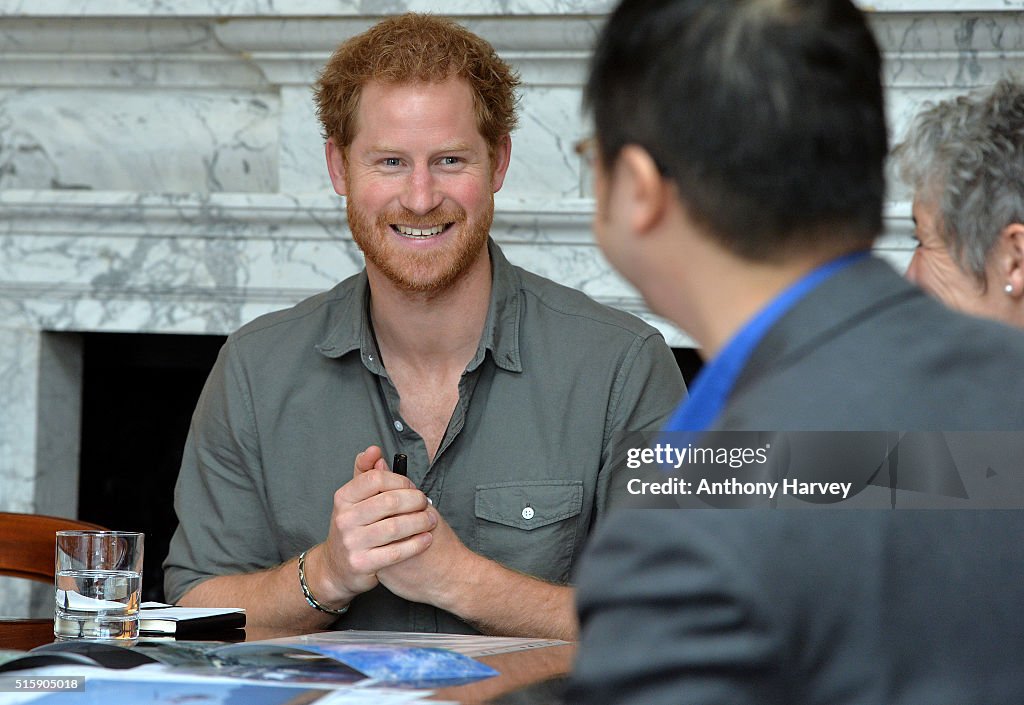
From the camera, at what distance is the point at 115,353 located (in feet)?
9.67

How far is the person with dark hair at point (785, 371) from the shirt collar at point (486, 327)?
1.00 m

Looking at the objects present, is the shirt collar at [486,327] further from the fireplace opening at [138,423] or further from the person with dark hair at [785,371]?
the fireplace opening at [138,423]

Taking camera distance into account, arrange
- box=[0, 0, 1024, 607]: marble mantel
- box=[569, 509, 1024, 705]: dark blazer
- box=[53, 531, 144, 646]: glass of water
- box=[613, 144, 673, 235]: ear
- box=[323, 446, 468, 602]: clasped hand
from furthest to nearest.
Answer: box=[0, 0, 1024, 607]: marble mantel, box=[323, 446, 468, 602]: clasped hand, box=[53, 531, 144, 646]: glass of water, box=[613, 144, 673, 235]: ear, box=[569, 509, 1024, 705]: dark blazer

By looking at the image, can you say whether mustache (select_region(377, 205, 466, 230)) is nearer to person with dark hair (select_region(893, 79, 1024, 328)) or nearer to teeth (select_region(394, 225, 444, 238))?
teeth (select_region(394, 225, 444, 238))

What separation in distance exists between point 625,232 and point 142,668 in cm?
55

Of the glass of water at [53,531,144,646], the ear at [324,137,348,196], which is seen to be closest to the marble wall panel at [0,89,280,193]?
the ear at [324,137,348,196]

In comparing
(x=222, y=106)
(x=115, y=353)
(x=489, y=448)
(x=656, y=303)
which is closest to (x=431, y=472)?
(x=489, y=448)

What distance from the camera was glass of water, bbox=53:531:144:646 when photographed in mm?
1224

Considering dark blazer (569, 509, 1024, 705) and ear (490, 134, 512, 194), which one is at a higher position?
ear (490, 134, 512, 194)

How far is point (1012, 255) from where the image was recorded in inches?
50.9

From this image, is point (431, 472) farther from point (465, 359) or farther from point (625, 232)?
point (625, 232)

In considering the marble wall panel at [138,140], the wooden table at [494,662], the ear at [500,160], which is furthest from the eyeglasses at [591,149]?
the marble wall panel at [138,140]

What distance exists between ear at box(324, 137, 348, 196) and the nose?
139mm

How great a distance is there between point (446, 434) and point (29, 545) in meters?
0.61
